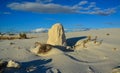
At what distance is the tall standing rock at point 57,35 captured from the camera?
595 inches

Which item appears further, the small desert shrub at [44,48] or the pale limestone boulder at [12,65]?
the small desert shrub at [44,48]

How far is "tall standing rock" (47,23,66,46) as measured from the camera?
1512 centimetres

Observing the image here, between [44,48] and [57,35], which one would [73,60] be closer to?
[44,48]

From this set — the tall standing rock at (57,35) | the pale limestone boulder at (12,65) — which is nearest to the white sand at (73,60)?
the pale limestone boulder at (12,65)

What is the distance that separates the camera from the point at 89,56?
12758 mm

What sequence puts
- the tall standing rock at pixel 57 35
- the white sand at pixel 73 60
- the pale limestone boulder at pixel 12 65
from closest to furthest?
the pale limestone boulder at pixel 12 65 → the white sand at pixel 73 60 → the tall standing rock at pixel 57 35

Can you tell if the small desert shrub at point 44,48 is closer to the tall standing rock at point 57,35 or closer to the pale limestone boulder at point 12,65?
the tall standing rock at point 57,35

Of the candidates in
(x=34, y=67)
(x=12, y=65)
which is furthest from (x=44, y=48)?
(x=12, y=65)

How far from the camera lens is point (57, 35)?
49.8 feet

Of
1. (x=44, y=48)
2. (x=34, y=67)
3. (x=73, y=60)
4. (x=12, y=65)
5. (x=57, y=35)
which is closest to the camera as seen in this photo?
(x=12, y=65)

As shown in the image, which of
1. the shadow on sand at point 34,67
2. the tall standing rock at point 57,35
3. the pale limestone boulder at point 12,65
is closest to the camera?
the shadow on sand at point 34,67

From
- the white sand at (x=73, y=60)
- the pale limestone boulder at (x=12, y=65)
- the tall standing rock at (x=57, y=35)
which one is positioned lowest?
the white sand at (x=73, y=60)

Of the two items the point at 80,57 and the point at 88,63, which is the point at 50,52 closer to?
the point at 80,57

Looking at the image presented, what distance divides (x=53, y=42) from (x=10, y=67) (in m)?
6.09
